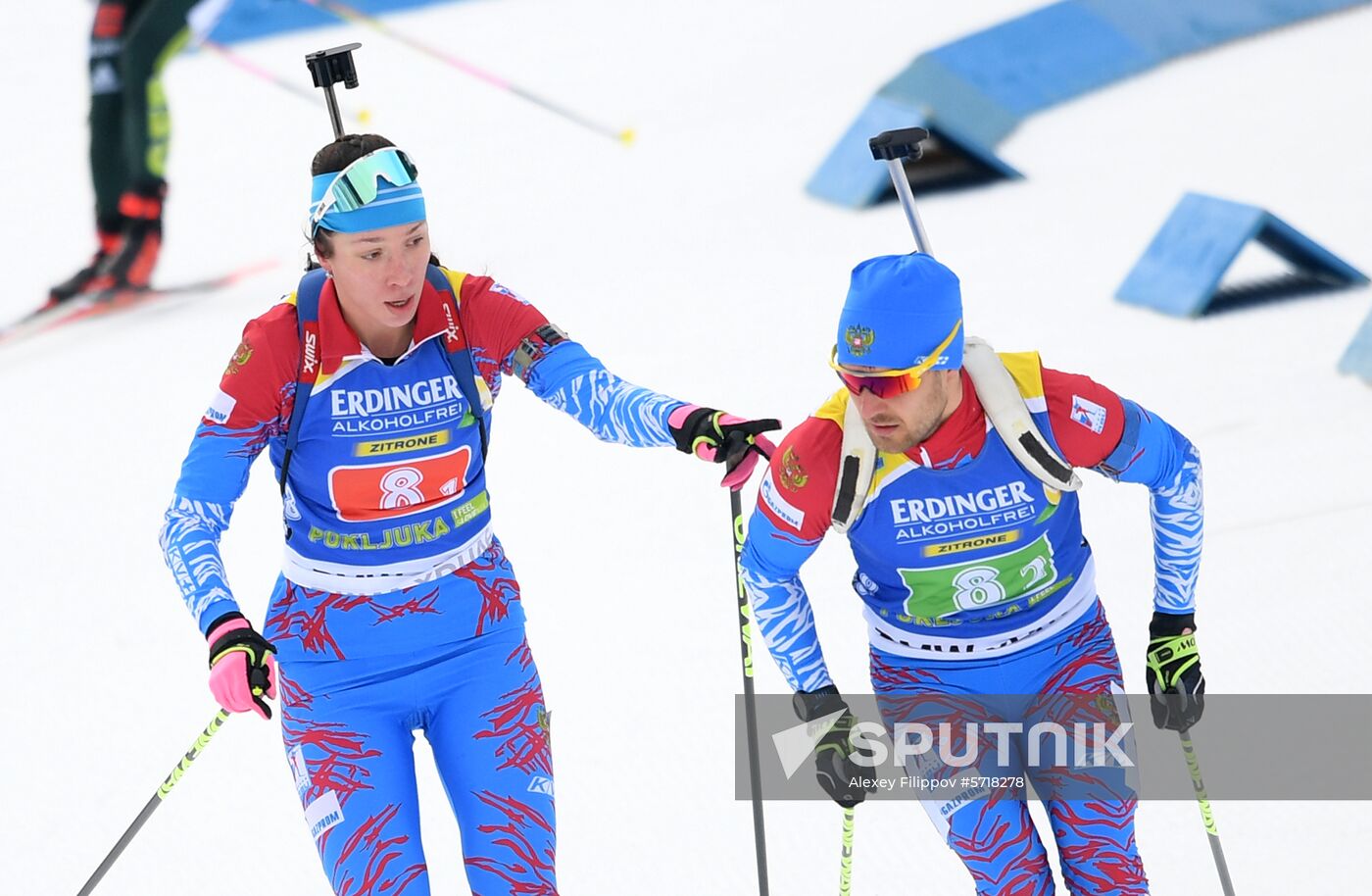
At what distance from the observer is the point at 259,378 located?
111 inches

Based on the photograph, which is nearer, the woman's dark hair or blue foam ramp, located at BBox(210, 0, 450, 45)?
the woman's dark hair

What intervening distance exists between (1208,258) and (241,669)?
16.6 feet

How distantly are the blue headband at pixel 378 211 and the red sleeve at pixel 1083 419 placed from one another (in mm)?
1089

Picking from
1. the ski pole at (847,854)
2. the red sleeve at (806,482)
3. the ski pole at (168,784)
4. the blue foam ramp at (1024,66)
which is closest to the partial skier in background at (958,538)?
the red sleeve at (806,482)

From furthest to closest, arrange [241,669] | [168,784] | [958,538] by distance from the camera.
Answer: [168,784]
[958,538]
[241,669]

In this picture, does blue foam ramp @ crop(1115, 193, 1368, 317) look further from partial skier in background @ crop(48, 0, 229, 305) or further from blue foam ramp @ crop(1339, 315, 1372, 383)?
partial skier in background @ crop(48, 0, 229, 305)

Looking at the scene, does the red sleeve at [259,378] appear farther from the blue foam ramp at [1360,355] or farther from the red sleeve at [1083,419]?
the blue foam ramp at [1360,355]

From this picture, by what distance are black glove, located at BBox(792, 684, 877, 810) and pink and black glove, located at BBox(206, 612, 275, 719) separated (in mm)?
871

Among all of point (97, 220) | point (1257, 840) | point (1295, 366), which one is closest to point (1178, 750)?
point (1257, 840)

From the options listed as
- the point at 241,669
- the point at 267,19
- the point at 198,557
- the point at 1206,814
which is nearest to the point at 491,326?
Result: the point at 198,557

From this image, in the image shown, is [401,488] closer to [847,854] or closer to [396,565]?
[396,565]

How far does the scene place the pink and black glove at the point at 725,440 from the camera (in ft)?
9.19

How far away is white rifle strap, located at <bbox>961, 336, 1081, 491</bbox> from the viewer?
104 inches

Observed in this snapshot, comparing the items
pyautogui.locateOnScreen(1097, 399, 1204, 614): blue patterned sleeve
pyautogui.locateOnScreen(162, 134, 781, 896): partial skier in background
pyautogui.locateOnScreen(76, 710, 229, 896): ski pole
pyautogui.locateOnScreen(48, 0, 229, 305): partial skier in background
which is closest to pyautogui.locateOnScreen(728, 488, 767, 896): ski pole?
pyautogui.locateOnScreen(162, 134, 781, 896): partial skier in background
